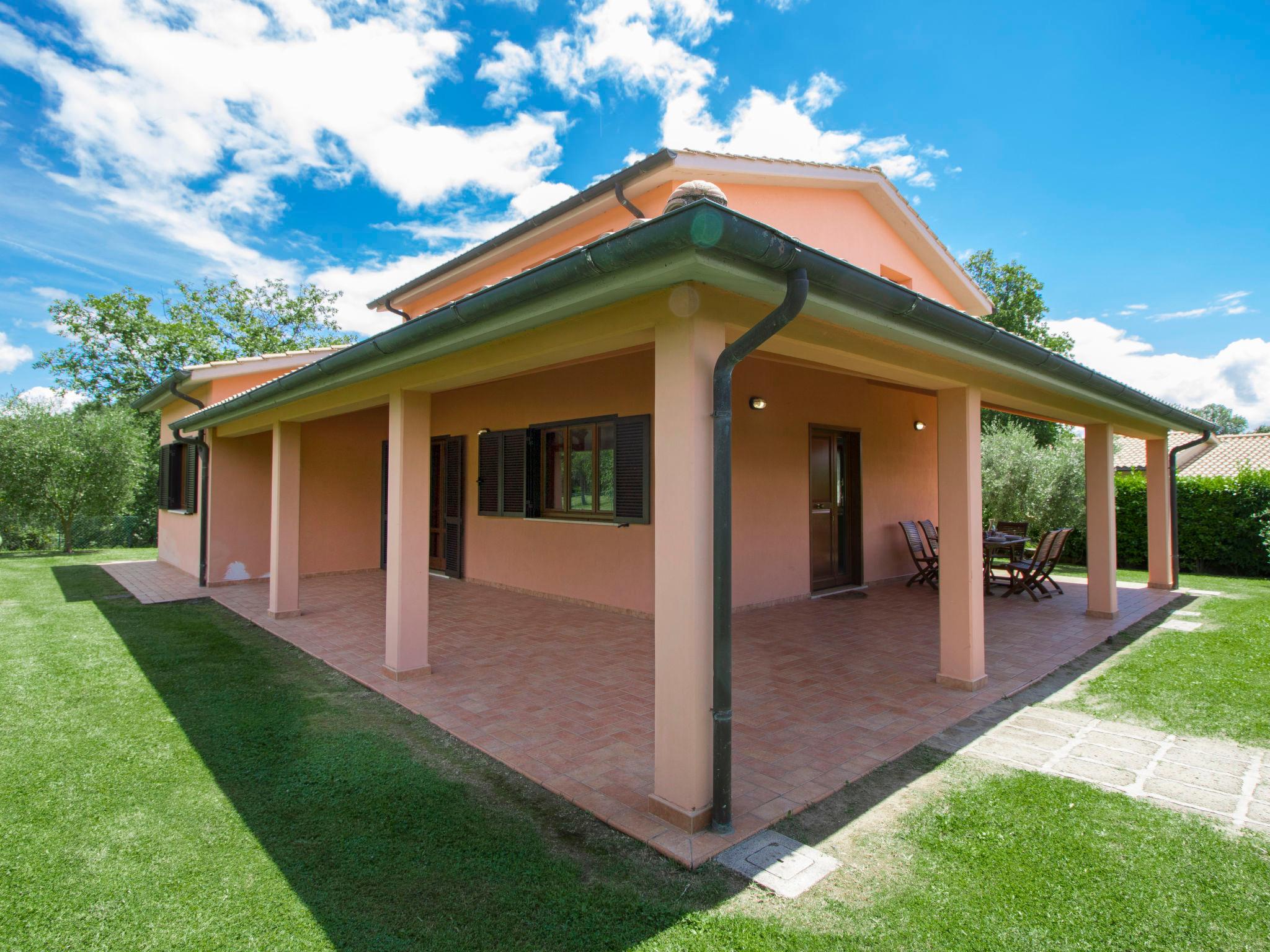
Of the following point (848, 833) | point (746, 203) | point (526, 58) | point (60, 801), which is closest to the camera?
point (848, 833)

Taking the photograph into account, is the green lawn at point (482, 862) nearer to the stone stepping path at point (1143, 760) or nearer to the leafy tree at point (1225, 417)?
the stone stepping path at point (1143, 760)

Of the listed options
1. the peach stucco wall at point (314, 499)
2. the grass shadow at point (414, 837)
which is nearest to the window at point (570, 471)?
the peach stucco wall at point (314, 499)

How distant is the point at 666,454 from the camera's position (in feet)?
10.2

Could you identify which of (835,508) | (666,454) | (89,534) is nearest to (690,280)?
(666,454)

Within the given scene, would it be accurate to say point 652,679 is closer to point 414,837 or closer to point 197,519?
point 414,837

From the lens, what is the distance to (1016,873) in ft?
8.86

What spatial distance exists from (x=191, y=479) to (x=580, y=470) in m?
8.07

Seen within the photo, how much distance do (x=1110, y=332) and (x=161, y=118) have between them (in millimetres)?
69691

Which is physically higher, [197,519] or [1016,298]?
[1016,298]

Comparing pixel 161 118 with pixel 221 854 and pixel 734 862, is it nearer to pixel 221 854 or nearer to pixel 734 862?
pixel 221 854

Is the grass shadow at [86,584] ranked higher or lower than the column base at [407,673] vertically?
higher

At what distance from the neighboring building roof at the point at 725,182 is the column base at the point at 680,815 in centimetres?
683

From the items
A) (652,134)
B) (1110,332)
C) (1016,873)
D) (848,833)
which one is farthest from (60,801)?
(1110,332)

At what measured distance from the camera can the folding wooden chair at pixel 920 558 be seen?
9969mm
